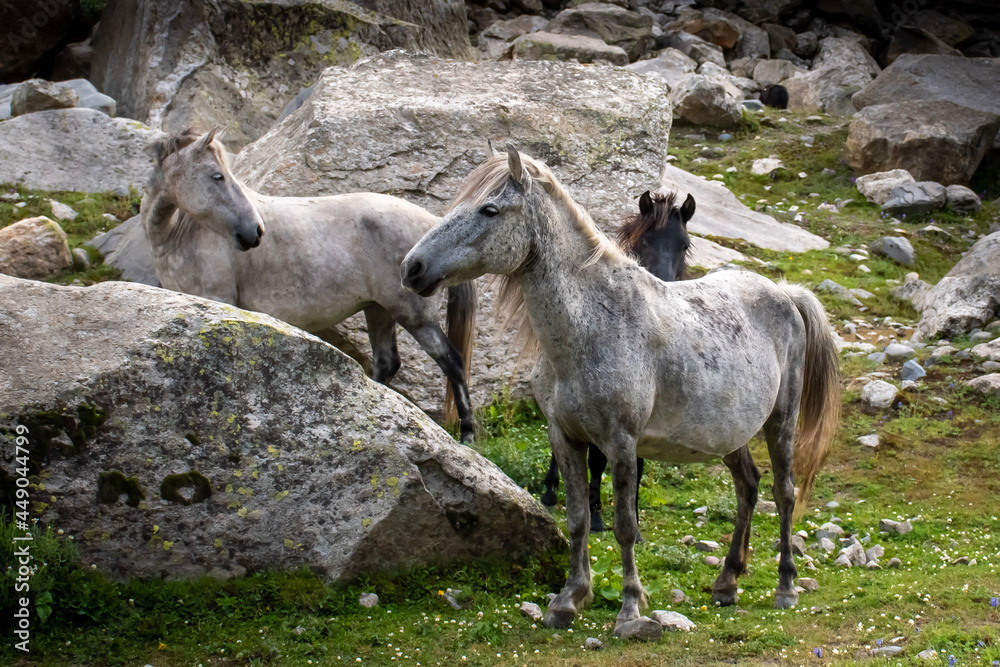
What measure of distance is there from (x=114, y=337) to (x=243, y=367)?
639 millimetres

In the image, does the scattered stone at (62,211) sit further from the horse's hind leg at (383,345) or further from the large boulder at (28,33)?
the large boulder at (28,33)

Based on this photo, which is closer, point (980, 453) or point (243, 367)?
point (243, 367)

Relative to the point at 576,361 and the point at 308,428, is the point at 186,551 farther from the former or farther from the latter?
the point at 576,361

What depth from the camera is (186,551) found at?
4.64m

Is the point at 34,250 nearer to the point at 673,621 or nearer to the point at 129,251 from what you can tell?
the point at 129,251

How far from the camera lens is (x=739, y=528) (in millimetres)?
5641

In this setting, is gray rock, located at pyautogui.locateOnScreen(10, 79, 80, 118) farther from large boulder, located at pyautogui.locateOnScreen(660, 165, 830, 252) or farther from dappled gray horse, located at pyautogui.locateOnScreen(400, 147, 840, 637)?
dappled gray horse, located at pyautogui.locateOnScreen(400, 147, 840, 637)

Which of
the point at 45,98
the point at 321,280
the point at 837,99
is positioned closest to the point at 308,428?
the point at 321,280

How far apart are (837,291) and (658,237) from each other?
19.5ft

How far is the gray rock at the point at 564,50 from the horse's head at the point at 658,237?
50.4 ft
